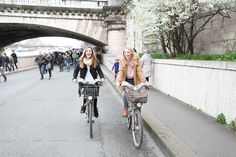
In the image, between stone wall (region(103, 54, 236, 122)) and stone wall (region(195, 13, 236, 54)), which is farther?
stone wall (region(195, 13, 236, 54))

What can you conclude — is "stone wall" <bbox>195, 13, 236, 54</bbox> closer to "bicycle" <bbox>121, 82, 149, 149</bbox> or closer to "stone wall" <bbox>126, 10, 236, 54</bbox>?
"stone wall" <bbox>126, 10, 236, 54</bbox>

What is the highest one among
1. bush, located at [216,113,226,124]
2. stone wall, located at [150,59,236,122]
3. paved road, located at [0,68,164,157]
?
stone wall, located at [150,59,236,122]

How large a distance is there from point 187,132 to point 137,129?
3.34 ft

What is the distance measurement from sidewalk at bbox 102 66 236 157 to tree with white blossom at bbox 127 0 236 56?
14.4 feet

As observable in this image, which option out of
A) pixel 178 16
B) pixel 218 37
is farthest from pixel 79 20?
pixel 218 37

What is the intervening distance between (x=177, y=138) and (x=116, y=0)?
31643 millimetres

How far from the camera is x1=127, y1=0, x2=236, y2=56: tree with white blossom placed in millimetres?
12992

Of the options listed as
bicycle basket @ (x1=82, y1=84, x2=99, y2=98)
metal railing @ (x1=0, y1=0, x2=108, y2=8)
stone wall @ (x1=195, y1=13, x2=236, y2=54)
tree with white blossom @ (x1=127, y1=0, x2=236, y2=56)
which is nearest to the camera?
bicycle basket @ (x1=82, y1=84, x2=99, y2=98)

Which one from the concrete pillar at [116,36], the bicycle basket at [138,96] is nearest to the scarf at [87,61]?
the bicycle basket at [138,96]

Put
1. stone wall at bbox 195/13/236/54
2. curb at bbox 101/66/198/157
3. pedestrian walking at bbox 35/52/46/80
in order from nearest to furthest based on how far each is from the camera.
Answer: curb at bbox 101/66/198/157 → stone wall at bbox 195/13/236/54 → pedestrian walking at bbox 35/52/46/80

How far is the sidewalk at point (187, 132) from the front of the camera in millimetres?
5555

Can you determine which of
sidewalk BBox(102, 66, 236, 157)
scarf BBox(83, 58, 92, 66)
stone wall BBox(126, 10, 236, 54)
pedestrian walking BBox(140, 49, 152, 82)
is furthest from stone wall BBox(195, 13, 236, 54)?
scarf BBox(83, 58, 92, 66)

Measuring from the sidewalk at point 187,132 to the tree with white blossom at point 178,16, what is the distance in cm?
439

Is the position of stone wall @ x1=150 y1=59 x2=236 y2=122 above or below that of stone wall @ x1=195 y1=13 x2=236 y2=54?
below
